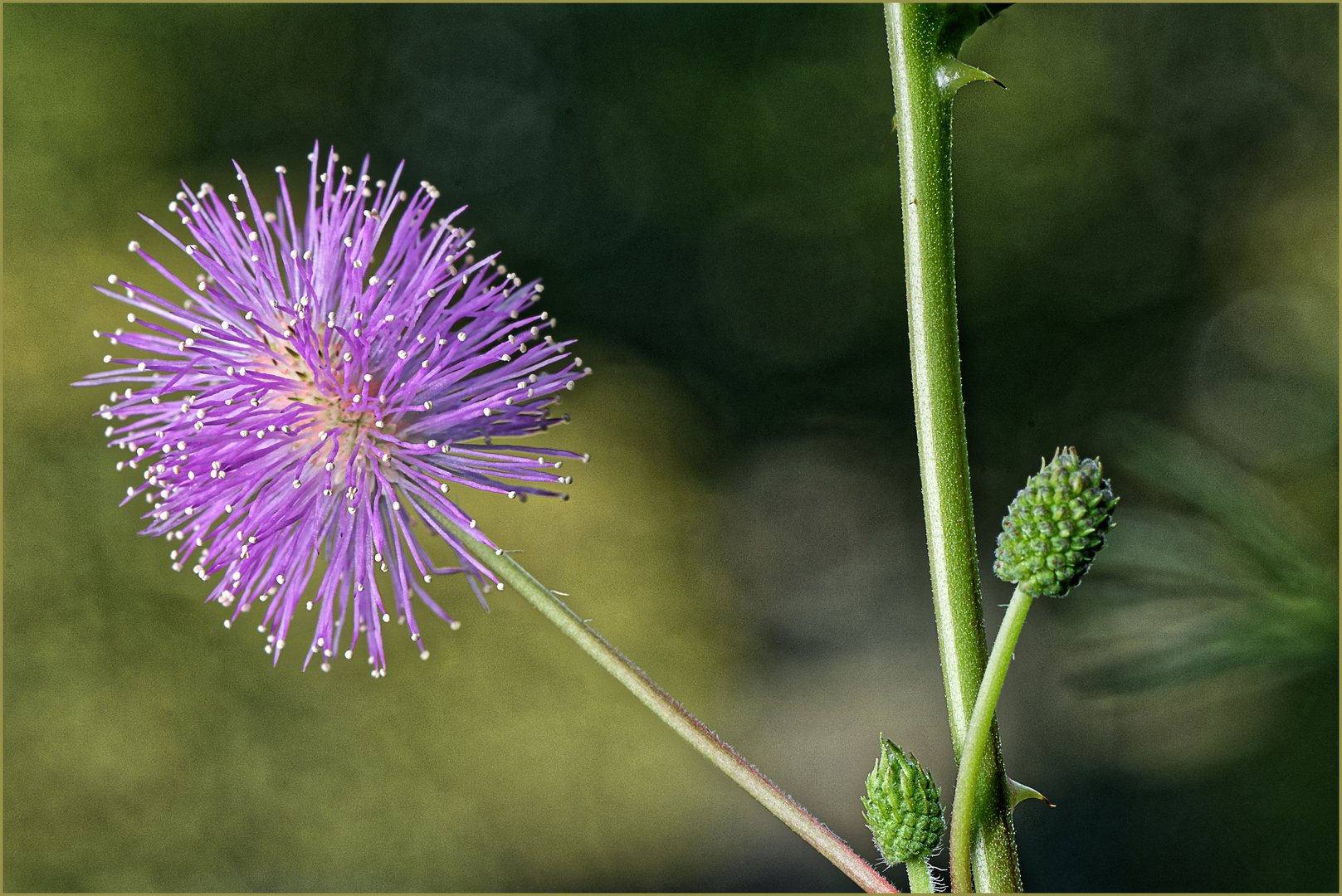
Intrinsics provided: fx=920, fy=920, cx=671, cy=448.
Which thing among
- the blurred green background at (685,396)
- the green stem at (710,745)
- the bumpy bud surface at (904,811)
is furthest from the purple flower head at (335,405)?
the blurred green background at (685,396)

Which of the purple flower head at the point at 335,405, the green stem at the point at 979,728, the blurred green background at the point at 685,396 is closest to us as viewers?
the green stem at the point at 979,728

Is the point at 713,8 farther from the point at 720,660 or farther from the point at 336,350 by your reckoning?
the point at 336,350

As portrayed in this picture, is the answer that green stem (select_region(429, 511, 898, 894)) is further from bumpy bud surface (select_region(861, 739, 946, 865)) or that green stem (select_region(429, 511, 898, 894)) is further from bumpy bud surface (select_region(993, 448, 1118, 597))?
bumpy bud surface (select_region(993, 448, 1118, 597))

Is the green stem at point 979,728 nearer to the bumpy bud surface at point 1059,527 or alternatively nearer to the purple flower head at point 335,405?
the bumpy bud surface at point 1059,527

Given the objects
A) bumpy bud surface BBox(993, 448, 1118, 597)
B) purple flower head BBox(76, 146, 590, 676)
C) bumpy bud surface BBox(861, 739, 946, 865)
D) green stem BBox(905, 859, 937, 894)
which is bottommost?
green stem BBox(905, 859, 937, 894)

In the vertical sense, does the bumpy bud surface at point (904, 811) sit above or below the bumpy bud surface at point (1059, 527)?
below

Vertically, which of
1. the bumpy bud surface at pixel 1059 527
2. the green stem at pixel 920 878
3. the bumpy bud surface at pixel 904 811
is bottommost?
the green stem at pixel 920 878

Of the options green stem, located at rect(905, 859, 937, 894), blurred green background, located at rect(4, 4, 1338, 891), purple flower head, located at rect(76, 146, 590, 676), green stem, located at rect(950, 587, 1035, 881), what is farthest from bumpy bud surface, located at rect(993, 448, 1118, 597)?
blurred green background, located at rect(4, 4, 1338, 891)
